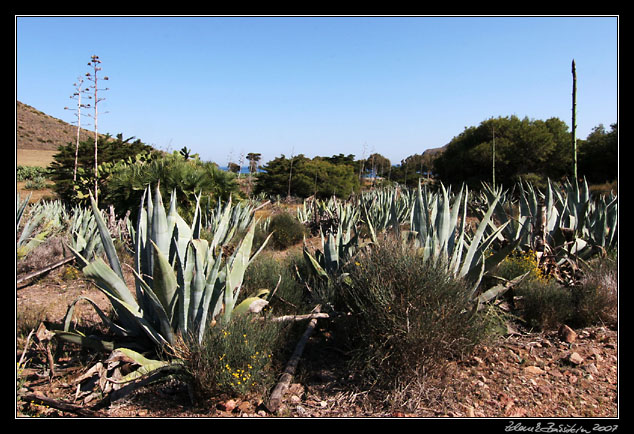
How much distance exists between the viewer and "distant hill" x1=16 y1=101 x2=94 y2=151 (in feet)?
160

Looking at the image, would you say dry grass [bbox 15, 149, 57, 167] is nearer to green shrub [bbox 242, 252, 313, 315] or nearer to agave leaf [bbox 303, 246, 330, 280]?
green shrub [bbox 242, 252, 313, 315]

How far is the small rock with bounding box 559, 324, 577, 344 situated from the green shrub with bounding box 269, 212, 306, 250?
643 cm

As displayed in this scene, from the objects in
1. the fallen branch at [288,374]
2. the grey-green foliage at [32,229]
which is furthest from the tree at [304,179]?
the fallen branch at [288,374]

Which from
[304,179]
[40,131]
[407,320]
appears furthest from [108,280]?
[40,131]

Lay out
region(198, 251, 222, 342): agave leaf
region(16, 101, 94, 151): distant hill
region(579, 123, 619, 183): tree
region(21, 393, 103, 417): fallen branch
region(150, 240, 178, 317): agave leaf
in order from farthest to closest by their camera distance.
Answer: region(16, 101, 94, 151): distant hill → region(579, 123, 619, 183): tree → region(198, 251, 222, 342): agave leaf → region(150, 240, 178, 317): agave leaf → region(21, 393, 103, 417): fallen branch

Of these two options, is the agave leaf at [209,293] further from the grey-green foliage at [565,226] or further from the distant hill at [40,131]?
the distant hill at [40,131]

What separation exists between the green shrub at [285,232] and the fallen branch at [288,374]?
6023mm

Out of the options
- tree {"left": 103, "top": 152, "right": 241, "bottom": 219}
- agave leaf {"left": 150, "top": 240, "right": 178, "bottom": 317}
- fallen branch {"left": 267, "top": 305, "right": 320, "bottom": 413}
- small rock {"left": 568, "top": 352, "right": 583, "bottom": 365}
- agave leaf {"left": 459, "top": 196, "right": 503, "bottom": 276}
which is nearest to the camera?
fallen branch {"left": 267, "top": 305, "right": 320, "bottom": 413}

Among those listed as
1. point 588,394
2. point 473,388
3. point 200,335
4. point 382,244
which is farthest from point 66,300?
point 588,394

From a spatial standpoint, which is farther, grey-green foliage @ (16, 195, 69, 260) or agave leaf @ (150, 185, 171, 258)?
grey-green foliage @ (16, 195, 69, 260)

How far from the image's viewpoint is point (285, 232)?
33.0 feet

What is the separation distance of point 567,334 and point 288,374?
8.68 feet

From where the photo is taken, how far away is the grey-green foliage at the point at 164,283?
2.88 meters

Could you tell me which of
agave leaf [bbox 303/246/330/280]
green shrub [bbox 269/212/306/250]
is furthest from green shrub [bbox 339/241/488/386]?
green shrub [bbox 269/212/306/250]
